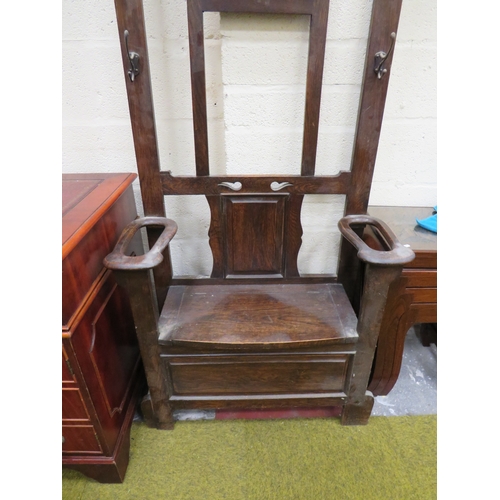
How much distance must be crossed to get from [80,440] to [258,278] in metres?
0.74

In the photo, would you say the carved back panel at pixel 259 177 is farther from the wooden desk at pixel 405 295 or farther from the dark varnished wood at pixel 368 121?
the wooden desk at pixel 405 295

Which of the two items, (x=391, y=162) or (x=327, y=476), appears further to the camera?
(x=391, y=162)

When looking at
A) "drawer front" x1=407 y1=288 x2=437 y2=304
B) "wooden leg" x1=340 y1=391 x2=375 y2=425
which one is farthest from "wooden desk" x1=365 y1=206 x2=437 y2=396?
"wooden leg" x1=340 y1=391 x2=375 y2=425

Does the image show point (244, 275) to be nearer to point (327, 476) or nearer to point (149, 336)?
point (149, 336)

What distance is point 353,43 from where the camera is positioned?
3.33 feet

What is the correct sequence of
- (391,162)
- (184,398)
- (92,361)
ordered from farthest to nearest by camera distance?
(391,162), (184,398), (92,361)

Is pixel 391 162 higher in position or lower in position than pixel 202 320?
higher

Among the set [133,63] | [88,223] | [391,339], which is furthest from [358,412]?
[133,63]

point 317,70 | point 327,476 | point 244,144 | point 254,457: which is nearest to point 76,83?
point 244,144

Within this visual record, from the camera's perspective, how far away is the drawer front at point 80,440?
0.95 meters

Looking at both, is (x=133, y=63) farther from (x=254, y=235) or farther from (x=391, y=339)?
(x=391, y=339)

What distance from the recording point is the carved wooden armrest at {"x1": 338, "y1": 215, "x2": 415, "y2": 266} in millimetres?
874

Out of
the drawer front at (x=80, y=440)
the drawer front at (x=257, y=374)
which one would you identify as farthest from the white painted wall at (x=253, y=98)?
the drawer front at (x=80, y=440)

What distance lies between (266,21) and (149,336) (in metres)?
0.99
